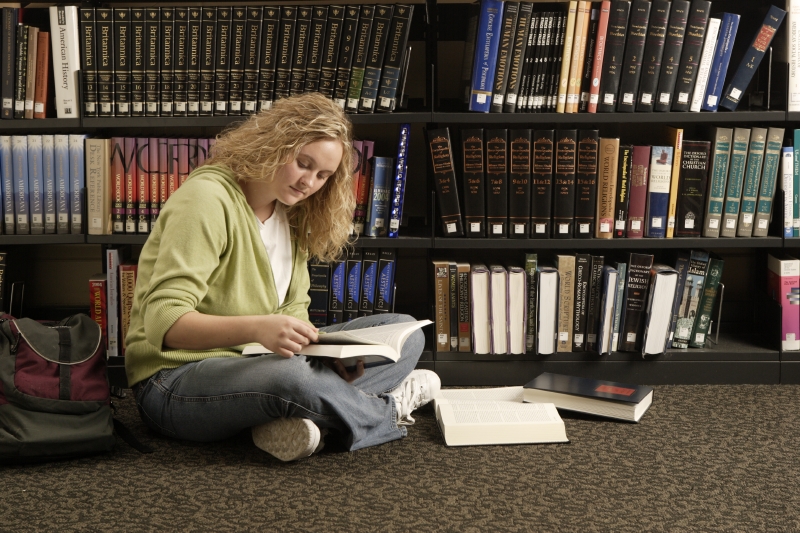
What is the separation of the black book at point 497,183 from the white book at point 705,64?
52 centimetres

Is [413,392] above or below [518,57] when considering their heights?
below

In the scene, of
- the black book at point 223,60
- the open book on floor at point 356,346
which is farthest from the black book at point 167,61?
the open book on floor at point 356,346

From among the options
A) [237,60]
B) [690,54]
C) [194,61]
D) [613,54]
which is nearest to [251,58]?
[237,60]

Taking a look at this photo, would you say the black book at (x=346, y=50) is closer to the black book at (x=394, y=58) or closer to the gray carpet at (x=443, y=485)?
the black book at (x=394, y=58)

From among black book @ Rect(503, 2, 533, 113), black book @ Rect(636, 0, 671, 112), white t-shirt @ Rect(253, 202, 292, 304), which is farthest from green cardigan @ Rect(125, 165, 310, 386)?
black book @ Rect(636, 0, 671, 112)

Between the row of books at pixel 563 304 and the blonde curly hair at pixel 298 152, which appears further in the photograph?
the row of books at pixel 563 304

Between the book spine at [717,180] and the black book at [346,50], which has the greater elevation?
the black book at [346,50]

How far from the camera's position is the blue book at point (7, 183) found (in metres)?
2.28

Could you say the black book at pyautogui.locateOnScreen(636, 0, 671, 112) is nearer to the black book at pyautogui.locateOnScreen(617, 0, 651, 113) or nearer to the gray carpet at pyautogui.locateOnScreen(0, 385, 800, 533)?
the black book at pyautogui.locateOnScreen(617, 0, 651, 113)

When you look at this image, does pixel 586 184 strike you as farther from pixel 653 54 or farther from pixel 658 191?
pixel 653 54

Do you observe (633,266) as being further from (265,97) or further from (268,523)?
(268,523)

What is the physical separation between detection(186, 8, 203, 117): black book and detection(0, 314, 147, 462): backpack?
0.71 m

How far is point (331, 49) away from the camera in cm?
221

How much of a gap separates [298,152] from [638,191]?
3.34 ft
